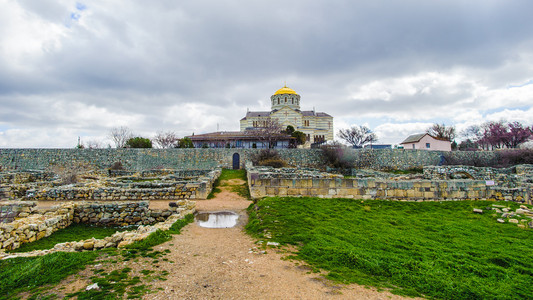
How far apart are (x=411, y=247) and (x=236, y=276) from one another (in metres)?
3.48

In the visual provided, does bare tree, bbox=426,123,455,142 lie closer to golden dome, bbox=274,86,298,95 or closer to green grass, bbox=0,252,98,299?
golden dome, bbox=274,86,298,95

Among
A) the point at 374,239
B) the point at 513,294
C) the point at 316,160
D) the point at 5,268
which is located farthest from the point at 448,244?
the point at 316,160

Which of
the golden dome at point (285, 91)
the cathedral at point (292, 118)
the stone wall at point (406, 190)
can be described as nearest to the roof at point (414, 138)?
the cathedral at point (292, 118)

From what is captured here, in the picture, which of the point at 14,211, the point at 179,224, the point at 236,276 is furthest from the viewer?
the point at 14,211

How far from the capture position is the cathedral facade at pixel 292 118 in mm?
54250

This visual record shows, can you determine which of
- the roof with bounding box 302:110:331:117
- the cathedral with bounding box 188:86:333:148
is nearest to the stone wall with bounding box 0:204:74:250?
the cathedral with bounding box 188:86:333:148

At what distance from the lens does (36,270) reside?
11.5ft

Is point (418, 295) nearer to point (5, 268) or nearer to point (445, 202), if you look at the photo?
point (5, 268)

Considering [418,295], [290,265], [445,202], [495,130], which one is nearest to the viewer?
[418,295]

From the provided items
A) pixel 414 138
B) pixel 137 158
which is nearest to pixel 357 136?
pixel 414 138

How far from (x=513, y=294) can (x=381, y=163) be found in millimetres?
30206

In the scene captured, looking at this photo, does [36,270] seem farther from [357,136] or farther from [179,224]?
[357,136]

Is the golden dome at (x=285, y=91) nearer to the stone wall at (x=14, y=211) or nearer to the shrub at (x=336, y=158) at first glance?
the shrub at (x=336, y=158)

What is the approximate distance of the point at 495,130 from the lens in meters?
43.3
